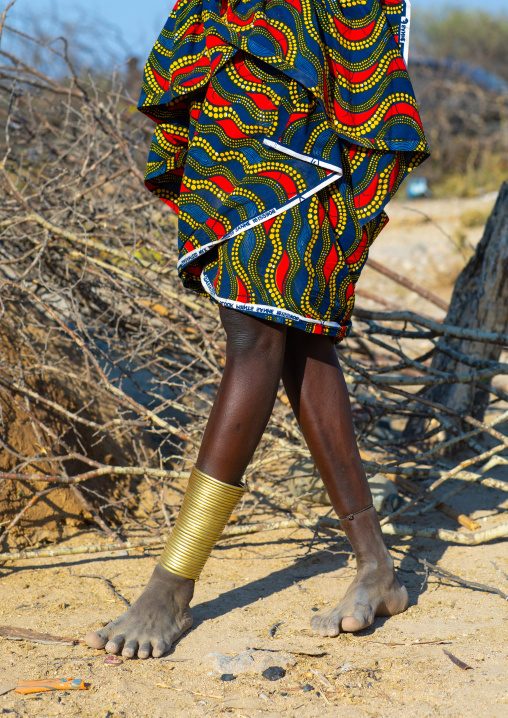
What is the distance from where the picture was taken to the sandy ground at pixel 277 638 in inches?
49.3

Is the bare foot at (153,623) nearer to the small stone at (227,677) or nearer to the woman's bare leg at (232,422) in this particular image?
the woman's bare leg at (232,422)

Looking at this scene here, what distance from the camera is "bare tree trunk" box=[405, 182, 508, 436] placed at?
112 inches

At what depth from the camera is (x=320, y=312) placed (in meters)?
1.44

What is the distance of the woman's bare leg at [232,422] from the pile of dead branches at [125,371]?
51cm

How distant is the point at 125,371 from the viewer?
97.3 inches

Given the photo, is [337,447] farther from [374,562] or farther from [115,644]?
[115,644]

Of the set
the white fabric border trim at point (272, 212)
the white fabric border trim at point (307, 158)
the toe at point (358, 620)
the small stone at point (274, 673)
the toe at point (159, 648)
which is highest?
the white fabric border trim at point (307, 158)

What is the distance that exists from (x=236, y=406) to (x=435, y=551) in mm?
913

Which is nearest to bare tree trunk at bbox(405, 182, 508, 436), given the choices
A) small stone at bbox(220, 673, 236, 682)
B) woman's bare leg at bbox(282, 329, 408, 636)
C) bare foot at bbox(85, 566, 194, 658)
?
woman's bare leg at bbox(282, 329, 408, 636)

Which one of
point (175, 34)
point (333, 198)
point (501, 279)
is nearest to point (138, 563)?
point (333, 198)

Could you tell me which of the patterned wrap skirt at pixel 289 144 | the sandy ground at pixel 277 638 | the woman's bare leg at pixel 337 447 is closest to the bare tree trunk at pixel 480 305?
the sandy ground at pixel 277 638

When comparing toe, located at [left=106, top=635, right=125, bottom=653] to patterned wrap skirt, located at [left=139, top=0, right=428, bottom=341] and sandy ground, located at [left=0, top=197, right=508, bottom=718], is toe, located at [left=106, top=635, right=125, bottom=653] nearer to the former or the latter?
sandy ground, located at [left=0, top=197, right=508, bottom=718]

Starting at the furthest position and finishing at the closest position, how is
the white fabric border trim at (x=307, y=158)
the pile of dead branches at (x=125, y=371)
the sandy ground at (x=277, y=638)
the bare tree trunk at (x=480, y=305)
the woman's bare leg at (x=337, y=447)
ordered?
the bare tree trunk at (x=480, y=305) < the pile of dead branches at (x=125, y=371) < the woman's bare leg at (x=337, y=447) < the white fabric border trim at (x=307, y=158) < the sandy ground at (x=277, y=638)

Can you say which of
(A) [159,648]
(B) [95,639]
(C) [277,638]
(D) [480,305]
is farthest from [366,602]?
(D) [480,305]
